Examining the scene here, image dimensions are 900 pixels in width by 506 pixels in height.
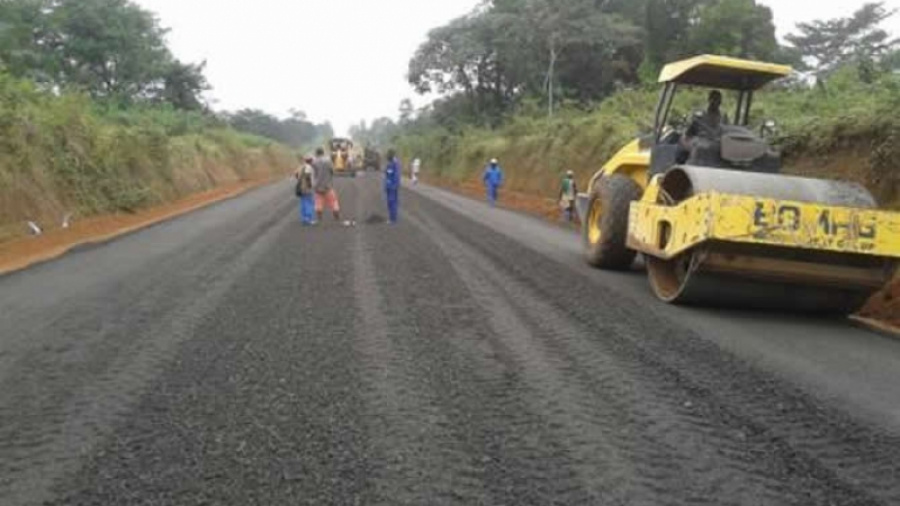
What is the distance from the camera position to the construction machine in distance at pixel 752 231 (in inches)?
288

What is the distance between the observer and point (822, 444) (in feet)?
14.5

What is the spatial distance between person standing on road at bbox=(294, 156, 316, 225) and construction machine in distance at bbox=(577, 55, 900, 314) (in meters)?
8.56

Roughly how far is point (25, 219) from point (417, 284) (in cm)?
920

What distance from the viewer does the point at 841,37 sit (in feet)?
173

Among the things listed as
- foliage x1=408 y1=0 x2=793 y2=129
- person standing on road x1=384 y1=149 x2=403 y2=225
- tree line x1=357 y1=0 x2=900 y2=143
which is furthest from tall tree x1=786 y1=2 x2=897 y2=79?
person standing on road x1=384 y1=149 x2=403 y2=225

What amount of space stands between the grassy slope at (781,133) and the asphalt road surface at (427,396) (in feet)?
15.9

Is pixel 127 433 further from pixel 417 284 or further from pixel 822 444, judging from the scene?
pixel 417 284

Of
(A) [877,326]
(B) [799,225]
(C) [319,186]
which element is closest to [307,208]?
(C) [319,186]

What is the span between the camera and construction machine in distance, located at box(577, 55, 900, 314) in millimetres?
7312

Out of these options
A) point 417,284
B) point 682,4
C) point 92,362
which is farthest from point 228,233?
point 682,4

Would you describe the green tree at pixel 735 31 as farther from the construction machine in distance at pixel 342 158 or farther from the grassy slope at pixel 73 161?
the grassy slope at pixel 73 161

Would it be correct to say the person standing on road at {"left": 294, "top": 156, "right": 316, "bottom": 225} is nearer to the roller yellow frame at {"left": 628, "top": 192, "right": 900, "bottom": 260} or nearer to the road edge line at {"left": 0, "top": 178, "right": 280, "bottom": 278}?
the road edge line at {"left": 0, "top": 178, "right": 280, "bottom": 278}

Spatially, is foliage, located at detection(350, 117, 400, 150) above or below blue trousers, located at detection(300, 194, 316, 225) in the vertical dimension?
below

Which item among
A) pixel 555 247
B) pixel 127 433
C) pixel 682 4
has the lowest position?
pixel 555 247
